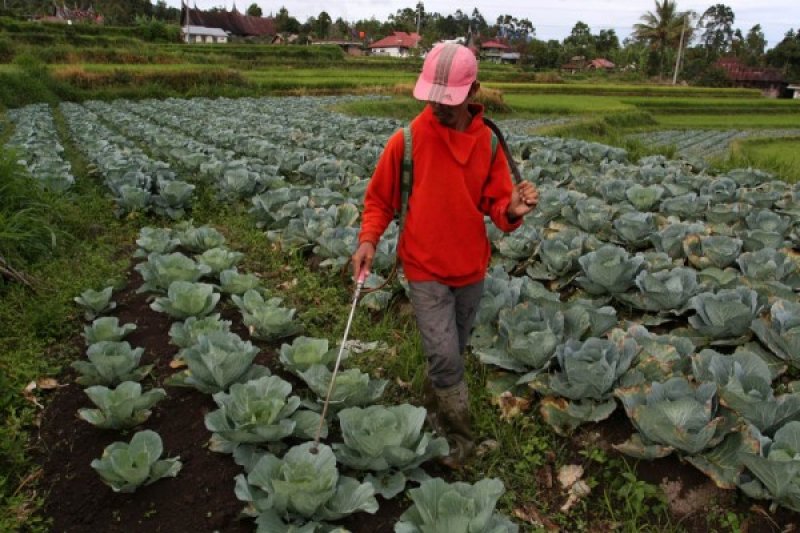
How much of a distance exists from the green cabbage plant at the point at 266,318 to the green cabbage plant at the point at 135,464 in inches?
43.4

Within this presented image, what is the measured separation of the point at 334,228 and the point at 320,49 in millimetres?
40842

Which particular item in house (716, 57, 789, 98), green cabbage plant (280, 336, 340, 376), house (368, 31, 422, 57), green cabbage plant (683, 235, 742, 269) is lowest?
green cabbage plant (280, 336, 340, 376)

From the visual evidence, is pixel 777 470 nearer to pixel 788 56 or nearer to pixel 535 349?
pixel 535 349

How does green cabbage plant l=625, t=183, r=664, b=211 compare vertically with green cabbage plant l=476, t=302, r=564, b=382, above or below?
above

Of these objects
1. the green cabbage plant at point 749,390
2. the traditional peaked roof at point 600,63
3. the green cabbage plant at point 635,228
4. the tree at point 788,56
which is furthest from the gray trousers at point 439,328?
the traditional peaked roof at point 600,63

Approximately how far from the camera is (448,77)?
219 centimetres

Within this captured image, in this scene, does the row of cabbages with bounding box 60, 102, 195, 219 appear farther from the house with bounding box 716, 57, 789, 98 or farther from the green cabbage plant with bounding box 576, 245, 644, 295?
the house with bounding box 716, 57, 789, 98

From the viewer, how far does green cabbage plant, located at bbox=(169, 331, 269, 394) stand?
2.69m

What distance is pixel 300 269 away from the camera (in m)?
4.84

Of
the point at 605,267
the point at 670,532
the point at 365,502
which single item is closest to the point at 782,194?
the point at 605,267

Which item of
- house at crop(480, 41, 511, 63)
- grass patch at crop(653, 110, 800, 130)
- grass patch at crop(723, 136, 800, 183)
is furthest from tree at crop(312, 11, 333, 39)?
grass patch at crop(723, 136, 800, 183)

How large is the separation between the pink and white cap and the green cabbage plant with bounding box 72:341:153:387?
1.93 metres

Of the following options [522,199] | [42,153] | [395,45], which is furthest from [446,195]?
[395,45]

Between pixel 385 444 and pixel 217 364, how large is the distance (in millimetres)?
916
